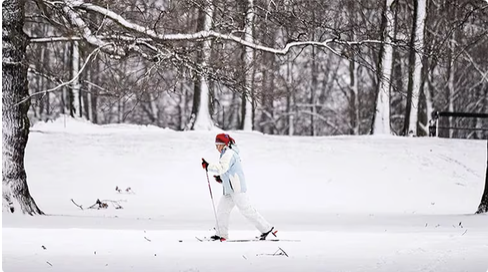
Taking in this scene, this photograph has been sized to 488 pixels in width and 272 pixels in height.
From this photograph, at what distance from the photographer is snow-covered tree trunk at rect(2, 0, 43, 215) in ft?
45.9

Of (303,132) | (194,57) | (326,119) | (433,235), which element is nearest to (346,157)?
(194,57)

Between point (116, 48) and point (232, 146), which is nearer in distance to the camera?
point (232, 146)

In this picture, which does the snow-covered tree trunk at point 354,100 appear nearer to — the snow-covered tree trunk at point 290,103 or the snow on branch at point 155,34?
the snow-covered tree trunk at point 290,103

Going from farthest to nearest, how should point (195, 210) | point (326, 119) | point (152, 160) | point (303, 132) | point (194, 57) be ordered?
point (303, 132)
point (326, 119)
point (152, 160)
point (195, 210)
point (194, 57)

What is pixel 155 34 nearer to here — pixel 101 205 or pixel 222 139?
pixel 222 139

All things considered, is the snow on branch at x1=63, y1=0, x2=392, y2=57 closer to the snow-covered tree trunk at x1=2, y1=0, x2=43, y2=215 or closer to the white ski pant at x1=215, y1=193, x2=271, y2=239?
the snow-covered tree trunk at x1=2, y1=0, x2=43, y2=215

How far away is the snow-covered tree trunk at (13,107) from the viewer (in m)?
14.0

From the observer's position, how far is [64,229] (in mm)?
12203

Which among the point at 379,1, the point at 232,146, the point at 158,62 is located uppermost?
the point at 379,1

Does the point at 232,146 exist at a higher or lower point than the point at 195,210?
higher

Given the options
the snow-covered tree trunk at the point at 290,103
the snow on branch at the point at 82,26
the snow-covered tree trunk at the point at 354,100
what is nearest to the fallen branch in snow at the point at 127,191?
the snow on branch at the point at 82,26

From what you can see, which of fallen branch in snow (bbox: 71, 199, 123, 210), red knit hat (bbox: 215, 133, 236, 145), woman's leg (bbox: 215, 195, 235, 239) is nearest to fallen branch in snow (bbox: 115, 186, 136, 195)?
fallen branch in snow (bbox: 71, 199, 123, 210)

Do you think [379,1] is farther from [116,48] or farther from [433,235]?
[433,235]

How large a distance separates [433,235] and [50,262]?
553 centimetres
